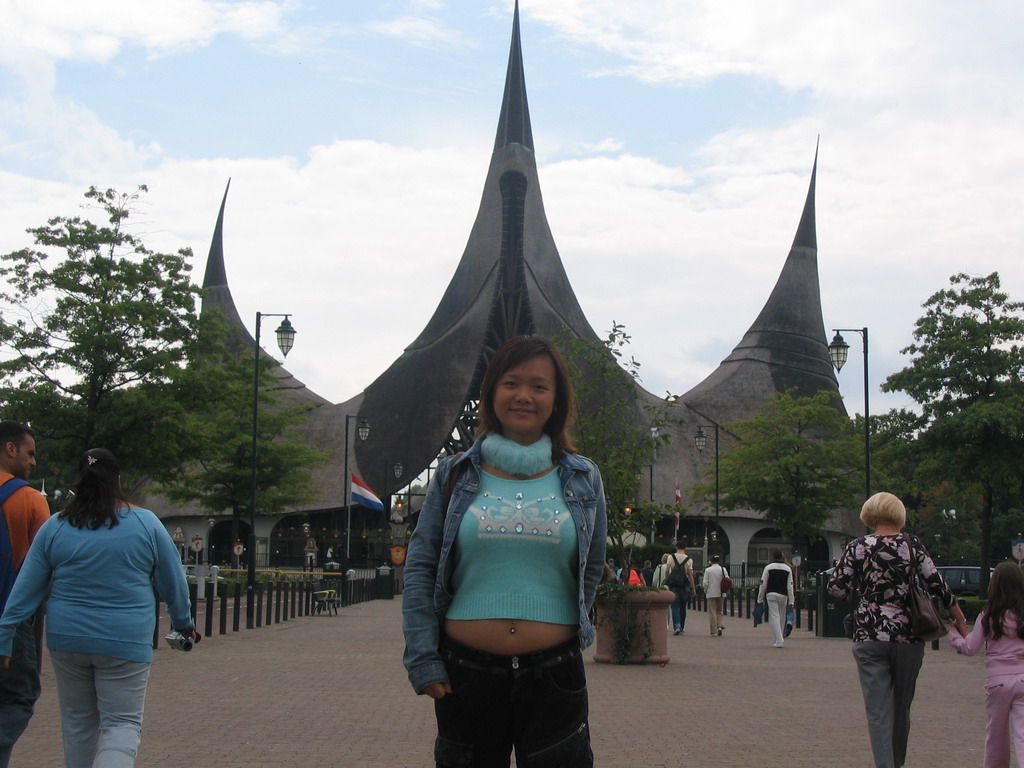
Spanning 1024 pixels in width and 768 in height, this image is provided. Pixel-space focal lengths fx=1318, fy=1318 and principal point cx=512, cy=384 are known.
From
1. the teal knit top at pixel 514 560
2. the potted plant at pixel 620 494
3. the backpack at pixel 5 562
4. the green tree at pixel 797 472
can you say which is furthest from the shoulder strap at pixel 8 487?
the green tree at pixel 797 472

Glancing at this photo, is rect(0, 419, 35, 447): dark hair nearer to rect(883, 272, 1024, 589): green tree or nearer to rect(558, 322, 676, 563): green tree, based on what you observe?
rect(558, 322, 676, 563): green tree

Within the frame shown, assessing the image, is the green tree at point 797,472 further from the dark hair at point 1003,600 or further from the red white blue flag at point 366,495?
the dark hair at point 1003,600

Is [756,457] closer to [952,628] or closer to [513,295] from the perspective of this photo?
[513,295]

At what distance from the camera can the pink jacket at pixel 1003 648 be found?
21.2 feet

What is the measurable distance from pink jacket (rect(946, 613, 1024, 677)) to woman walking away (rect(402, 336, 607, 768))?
3.45 meters

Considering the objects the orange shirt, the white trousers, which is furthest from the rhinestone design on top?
the white trousers

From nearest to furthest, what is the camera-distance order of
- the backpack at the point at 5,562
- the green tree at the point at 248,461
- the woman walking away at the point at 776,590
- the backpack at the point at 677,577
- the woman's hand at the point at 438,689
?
the woman's hand at the point at 438,689
the backpack at the point at 5,562
the woman walking away at the point at 776,590
the backpack at the point at 677,577
the green tree at the point at 248,461

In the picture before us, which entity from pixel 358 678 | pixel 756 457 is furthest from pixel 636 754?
pixel 756 457

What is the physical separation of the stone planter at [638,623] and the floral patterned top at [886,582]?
7341 millimetres

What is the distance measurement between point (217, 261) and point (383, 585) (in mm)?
39210

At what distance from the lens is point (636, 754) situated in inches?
306

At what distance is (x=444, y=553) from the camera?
12.3 ft

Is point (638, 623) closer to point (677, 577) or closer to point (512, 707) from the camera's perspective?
point (677, 577)

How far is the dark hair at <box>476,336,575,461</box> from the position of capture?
3.99m
